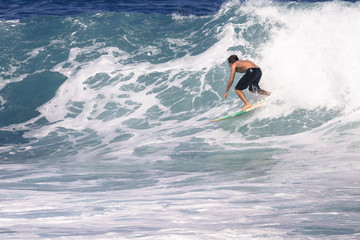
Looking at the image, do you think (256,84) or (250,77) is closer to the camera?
(250,77)

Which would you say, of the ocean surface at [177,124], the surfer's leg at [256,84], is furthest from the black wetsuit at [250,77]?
the ocean surface at [177,124]

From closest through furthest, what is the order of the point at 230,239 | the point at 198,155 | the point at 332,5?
the point at 230,239 → the point at 198,155 → the point at 332,5

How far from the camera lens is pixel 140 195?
7.14m

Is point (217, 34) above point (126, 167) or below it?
above

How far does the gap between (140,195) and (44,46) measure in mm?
10418

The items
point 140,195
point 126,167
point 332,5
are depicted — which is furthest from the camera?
point 332,5

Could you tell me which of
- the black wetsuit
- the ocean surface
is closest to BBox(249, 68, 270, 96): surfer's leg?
the black wetsuit

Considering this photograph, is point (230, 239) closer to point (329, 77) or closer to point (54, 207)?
point (54, 207)

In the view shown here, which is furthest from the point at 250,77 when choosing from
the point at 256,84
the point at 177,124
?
the point at 177,124

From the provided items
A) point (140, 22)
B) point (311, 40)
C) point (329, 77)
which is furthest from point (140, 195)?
point (140, 22)

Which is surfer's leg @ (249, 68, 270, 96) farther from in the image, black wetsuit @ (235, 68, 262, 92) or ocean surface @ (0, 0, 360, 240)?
ocean surface @ (0, 0, 360, 240)

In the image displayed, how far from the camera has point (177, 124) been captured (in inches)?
485

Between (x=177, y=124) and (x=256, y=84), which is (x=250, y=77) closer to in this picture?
(x=256, y=84)

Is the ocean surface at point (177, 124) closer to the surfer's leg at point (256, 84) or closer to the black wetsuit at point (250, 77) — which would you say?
the surfer's leg at point (256, 84)
